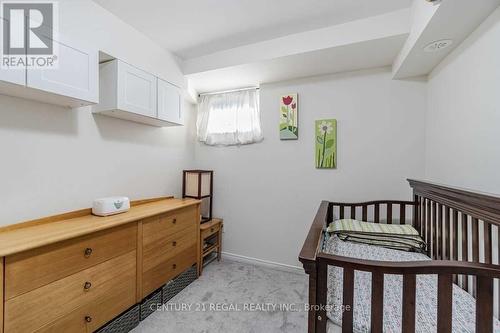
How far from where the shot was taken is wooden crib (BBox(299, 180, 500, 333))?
2.72 ft

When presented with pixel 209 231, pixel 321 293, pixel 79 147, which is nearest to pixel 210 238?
pixel 209 231

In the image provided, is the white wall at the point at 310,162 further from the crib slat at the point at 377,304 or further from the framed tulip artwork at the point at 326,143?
the crib slat at the point at 377,304

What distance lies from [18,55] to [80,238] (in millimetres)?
1106

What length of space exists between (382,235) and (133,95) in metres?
2.33

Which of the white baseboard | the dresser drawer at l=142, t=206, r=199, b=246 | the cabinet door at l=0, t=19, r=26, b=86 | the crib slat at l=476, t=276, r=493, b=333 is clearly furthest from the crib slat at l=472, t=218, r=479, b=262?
the cabinet door at l=0, t=19, r=26, b=86

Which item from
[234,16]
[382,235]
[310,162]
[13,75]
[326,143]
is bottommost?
Result: [382,235]

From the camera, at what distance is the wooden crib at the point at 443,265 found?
83cm

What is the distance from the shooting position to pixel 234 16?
1863mm

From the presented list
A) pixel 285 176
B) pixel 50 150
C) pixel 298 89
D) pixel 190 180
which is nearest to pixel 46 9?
pixel 50 150

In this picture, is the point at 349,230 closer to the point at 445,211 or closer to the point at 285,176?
the point at 445,211

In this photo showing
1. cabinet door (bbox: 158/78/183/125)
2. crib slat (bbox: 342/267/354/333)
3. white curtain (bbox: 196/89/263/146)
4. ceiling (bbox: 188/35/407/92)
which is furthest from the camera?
white curtain (bbox: 196/89/263/146)

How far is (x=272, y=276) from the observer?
251 centimetres

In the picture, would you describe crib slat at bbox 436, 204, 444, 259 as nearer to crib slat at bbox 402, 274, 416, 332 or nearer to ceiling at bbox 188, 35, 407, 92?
crib slat at bbox 402, 274, 416, 332

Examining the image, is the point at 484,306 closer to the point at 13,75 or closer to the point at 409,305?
the point at 409,305
